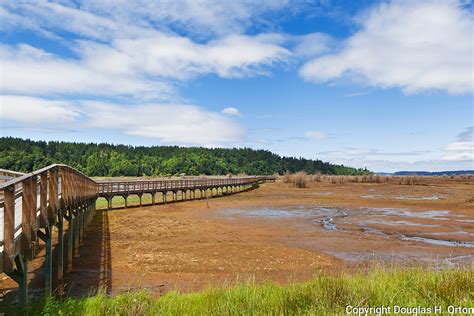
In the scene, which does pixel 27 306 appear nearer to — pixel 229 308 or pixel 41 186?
pixel 41 186

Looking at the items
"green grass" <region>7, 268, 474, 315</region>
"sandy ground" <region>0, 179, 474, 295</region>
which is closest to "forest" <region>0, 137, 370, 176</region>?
"sandy ground" <region>0, 179, 474, 295</region>

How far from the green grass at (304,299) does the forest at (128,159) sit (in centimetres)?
12407

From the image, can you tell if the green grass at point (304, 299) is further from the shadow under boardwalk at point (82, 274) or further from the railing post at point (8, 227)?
the railing post at point (8, 227)

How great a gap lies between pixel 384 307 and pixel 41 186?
7928 mm

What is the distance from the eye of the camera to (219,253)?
17.5m

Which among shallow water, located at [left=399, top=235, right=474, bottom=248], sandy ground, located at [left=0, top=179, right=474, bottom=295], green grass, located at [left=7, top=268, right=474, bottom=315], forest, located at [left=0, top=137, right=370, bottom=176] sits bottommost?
shallow water, located at [left=399, top=235, right=474, bottom=248]

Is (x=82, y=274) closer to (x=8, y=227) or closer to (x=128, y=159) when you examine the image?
(x=8, y=227)

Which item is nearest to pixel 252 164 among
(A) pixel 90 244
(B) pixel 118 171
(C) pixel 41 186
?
(B) pixel 118 171

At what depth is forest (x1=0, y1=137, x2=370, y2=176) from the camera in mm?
126525

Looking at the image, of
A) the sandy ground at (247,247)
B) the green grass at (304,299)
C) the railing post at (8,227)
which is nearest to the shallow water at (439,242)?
the sandy ground at (247,247)

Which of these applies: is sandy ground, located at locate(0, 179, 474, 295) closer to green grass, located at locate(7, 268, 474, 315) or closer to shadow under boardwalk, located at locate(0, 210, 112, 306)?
shadow under boardwalk, located at locate(0, 210, 112, 306)

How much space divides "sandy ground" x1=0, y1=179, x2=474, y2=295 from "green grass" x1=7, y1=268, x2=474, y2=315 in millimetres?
1674

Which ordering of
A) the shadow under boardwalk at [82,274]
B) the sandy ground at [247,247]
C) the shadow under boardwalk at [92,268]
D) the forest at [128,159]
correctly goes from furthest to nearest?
the forest at [128,159] → the sandy ground at [247,247] → the shadow under boardwalk at [92,268] → the shadow under boardwalk at [82,274]

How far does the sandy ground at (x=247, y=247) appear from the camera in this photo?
44.5ft
